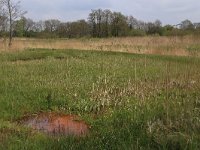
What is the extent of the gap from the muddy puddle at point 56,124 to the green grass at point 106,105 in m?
0.20

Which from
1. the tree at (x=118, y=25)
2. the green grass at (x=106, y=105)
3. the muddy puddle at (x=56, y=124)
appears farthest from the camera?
the tree at (x=118, y=25)

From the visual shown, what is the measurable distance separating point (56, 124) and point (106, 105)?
4.51ft

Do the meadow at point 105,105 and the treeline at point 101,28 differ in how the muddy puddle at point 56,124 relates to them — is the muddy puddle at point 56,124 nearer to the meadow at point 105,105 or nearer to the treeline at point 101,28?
the meadow at point 105,105

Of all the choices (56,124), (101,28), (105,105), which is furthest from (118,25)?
(56,124)

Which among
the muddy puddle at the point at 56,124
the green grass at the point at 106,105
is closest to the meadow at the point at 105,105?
the green grass at the point at 106,105

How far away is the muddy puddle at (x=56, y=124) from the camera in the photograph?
730cm

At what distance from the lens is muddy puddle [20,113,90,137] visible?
7.30 metres

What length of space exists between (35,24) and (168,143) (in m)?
80.9

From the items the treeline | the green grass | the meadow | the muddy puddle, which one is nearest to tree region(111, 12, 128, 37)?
the treeline

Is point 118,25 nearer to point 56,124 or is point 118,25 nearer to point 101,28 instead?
point 101,28

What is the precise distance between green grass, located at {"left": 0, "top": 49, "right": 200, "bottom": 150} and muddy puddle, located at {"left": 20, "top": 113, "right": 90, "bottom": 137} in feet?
0.67

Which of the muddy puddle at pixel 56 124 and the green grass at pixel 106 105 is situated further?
the muddy puddle at pixel 56 124

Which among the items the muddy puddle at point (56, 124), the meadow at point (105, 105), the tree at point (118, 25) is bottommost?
the muddy puddle at point (56, 124)

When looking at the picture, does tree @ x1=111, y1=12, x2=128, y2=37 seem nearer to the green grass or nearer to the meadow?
the meadow
